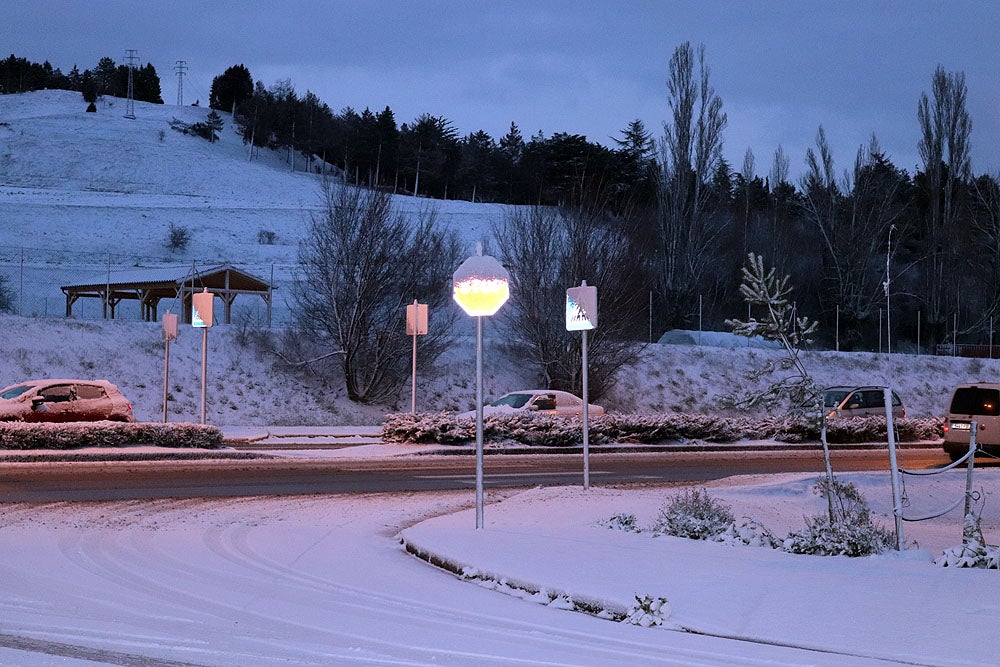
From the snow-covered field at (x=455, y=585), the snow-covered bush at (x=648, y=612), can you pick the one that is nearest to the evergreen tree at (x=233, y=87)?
the snow-covered field at (x=455, y=585)

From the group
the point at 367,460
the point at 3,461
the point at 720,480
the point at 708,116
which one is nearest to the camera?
the point at 720,480

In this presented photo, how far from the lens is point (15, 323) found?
37.9 metres

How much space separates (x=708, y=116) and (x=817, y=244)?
27368 millimetres

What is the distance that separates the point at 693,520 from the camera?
449 inches

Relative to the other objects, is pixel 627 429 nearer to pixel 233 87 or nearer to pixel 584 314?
pixel 584 314

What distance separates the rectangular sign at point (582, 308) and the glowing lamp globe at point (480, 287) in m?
3.35

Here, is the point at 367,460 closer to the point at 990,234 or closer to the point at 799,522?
the point at 799,522

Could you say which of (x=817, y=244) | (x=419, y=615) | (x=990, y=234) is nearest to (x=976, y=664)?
(x=419, y=615)

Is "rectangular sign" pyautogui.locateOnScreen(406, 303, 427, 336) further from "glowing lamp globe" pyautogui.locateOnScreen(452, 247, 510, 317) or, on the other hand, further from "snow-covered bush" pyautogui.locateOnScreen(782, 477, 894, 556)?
"snow-covered bush" pyautogui.locateOnScreen(782, 477, 894, 556)

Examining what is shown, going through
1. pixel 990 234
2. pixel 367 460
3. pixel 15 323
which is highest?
pixel 990 234

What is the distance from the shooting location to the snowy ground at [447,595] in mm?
6727

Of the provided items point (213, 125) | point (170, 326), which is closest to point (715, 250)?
point (170, 326)

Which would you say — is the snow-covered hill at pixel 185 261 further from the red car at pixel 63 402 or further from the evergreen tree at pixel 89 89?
the red car at pixel 63 402

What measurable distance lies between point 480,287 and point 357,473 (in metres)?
8.50
